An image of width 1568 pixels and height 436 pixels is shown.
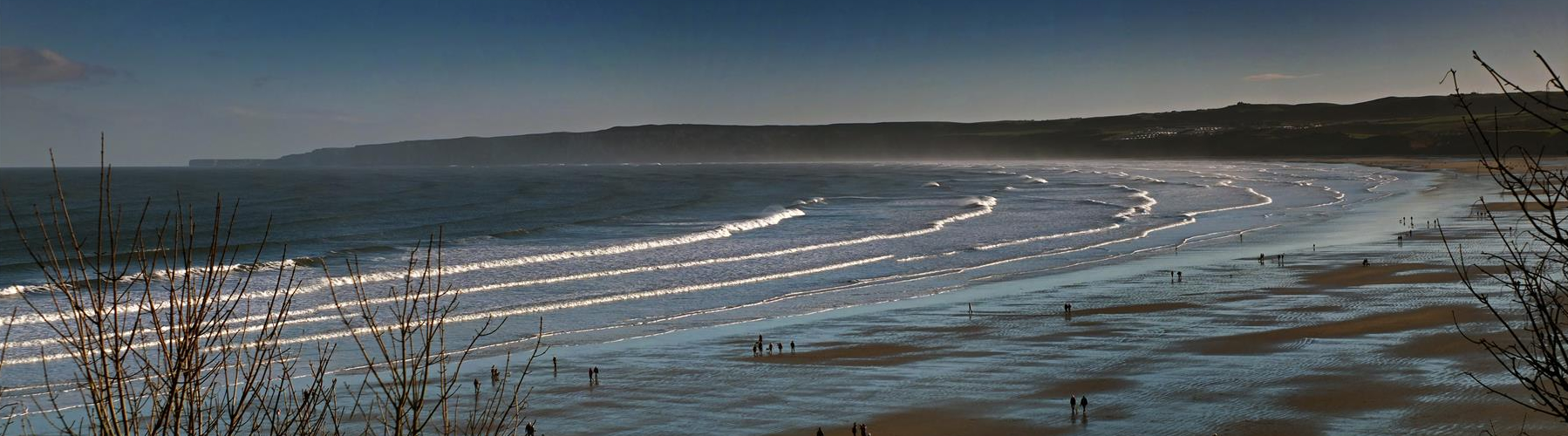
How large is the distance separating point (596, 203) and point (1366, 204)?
3177cm

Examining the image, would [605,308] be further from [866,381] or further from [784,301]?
[866,381]

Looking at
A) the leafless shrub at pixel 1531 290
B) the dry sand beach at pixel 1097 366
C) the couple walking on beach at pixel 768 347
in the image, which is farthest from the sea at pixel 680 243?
the leafless shrub at pixel 1531 290

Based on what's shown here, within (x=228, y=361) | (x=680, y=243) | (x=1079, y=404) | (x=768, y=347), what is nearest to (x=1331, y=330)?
(x=1079, y=404)

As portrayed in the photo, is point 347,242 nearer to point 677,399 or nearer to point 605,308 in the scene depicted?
point 605,308

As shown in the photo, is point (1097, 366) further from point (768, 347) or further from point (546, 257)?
point (546, 257)

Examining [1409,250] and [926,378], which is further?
[1409,250]

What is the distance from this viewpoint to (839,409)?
1090cm

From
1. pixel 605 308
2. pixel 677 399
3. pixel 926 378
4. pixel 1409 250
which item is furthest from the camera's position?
pixel 1409 250

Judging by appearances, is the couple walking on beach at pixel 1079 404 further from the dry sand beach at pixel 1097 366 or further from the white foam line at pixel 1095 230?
the white foam line at pixel 1095 230

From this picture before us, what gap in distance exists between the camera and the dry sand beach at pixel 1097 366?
10039 millimetres

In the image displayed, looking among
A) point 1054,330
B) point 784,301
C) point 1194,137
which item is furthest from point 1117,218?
point 1194,137

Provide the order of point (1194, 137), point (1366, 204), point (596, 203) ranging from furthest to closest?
point (1194, 137)
point (596, 203)
point (1366, 204)

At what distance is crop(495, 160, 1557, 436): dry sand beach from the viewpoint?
10039mm

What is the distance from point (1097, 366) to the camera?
12.6 metres
